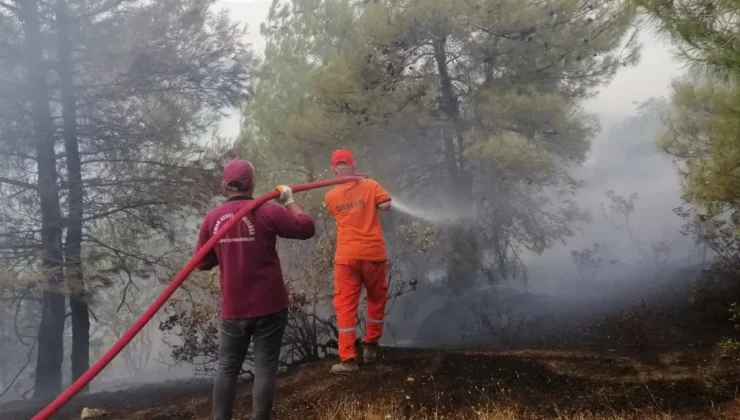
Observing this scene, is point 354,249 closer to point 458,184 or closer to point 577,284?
point 458,184

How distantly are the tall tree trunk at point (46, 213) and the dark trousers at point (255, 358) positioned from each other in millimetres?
5029

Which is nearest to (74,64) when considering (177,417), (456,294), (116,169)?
→ (116,169)

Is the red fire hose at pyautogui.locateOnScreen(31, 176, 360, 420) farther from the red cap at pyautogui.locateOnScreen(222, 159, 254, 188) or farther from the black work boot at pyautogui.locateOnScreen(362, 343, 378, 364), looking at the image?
the black work boot at pyautogui.locateOnScreen(362, 343, 378, 364)

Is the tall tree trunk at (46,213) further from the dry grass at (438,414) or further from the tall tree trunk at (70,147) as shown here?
the dry grass at (438,414)

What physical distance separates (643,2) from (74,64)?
8008 mm

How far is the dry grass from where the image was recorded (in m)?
3.00

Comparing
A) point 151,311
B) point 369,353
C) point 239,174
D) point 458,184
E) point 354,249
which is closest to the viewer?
point 151,311

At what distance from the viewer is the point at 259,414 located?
9.59 feet

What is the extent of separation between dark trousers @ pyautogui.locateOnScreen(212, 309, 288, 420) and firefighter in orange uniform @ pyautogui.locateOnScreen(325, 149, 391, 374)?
4.87 feet

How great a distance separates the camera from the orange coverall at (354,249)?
449 cm

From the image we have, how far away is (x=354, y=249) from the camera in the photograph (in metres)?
4.48

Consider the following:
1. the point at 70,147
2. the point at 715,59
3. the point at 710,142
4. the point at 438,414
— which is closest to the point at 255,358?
the point at 438,414

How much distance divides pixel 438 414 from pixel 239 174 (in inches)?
73.1

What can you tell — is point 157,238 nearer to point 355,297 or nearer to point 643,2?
point 355,297
